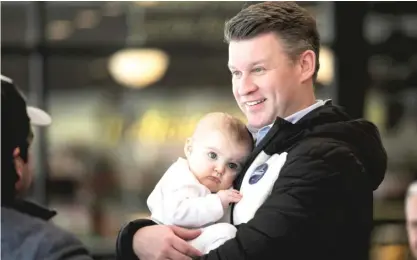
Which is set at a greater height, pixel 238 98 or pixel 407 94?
pixel 238 98

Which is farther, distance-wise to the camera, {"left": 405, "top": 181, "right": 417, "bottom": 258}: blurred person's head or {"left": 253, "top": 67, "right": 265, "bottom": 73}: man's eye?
{"left": 405, "top": 181, "right": 417, "bottom": 258}: blurred person's head

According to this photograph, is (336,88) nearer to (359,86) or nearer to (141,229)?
(359,86)

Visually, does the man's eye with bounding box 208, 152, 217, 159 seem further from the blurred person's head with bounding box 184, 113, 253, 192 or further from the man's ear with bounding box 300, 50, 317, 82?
the man's ear with bounding box 300, 50, 317, 82

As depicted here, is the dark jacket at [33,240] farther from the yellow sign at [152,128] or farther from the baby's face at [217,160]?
the yellow sign at [152,128]

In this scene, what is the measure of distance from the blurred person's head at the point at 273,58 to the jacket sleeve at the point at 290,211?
0.15 m

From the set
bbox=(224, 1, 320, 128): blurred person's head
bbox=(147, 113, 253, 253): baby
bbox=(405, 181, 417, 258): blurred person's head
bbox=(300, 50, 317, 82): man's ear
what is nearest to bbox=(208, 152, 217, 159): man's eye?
bbox=(147, 113, 253, 253): baby

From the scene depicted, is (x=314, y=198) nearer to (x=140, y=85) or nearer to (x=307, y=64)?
(x=307, y=64)

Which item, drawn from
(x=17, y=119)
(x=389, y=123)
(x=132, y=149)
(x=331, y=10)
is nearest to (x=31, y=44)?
(x=132, y=149)

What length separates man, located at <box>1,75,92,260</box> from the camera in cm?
225

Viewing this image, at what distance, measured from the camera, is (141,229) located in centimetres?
171

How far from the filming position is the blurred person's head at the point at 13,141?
230 centimetres

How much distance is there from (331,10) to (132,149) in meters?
1.49

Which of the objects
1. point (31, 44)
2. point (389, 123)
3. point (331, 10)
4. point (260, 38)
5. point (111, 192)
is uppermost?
point (260, 38)

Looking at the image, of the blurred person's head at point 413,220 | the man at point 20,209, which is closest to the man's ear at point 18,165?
the man at point 20,209
